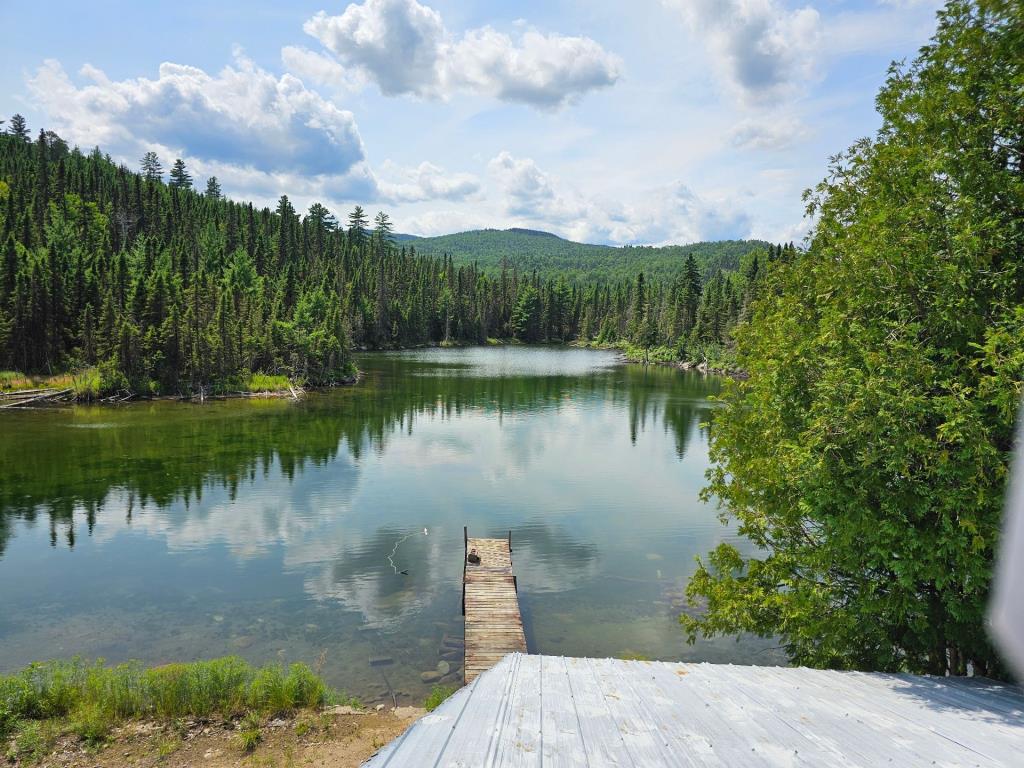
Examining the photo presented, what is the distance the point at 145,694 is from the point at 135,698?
0.75 feet

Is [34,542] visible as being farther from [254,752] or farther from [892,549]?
[892,549]

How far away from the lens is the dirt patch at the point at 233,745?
37.3ft

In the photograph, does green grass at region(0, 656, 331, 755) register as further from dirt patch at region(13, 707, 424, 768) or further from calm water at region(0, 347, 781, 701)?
calm water at region(0, 347, 781, 701)

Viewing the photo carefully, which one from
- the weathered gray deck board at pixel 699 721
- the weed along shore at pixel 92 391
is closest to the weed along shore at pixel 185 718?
the weathered gray deck board at pixel 699 721

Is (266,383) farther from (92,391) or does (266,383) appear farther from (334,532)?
(334,532)

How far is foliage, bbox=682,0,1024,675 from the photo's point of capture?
9.30 meters

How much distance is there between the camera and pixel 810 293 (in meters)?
13.9

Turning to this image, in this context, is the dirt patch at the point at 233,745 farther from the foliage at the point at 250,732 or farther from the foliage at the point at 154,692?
the foliage at the point at 154,692

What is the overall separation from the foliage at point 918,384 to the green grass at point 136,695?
10.1m

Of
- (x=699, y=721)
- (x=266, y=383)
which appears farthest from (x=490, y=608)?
(x=266, y=383)

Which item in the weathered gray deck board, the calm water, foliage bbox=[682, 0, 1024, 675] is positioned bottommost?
the calm water

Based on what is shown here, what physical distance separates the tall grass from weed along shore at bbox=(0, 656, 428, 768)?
0.02m

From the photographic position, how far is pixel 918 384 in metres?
9.97

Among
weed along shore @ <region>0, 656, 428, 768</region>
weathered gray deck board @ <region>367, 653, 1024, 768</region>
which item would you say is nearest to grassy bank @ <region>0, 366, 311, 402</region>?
weed along shore @ <region>0, 656, 428, 768</region>
